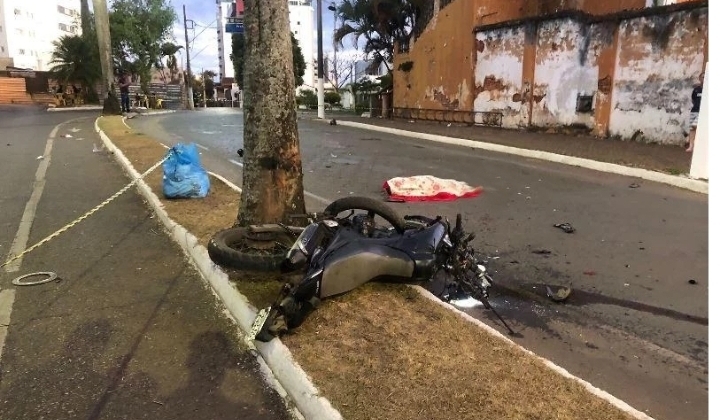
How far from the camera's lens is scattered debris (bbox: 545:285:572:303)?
14.9ft

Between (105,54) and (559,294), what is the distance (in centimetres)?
2287

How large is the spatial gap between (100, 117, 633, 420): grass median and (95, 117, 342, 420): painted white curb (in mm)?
58

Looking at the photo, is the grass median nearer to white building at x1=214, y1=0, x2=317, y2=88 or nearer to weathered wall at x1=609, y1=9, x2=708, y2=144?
weathered wall at x1=609, y1=9, x2=708, y2=144

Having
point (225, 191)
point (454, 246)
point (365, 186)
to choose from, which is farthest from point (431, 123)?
point (454, 246)

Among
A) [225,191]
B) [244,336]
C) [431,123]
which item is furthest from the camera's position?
[431,123]

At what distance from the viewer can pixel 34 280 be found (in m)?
4.87

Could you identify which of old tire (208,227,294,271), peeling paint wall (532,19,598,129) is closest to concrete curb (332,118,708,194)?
peeling paint wall (532,19,598,129)

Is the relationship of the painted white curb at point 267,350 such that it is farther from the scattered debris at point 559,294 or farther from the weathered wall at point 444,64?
the weathered wall at point 444,64

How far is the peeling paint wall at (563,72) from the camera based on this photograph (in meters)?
15.6

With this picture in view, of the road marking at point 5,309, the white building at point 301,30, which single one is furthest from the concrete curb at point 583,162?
the white building at point 301,30

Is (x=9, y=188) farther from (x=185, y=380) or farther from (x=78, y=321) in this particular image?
(x=185, y=380)

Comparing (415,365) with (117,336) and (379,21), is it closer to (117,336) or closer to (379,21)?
(117,336)

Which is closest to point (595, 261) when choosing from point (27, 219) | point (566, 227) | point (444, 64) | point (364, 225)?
point (566, 227)

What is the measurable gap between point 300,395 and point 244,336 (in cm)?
102
